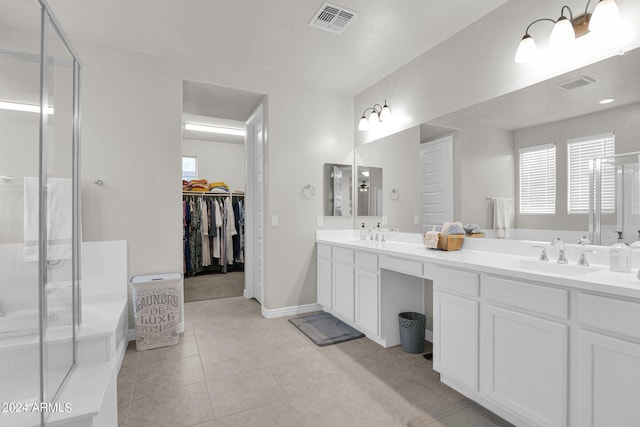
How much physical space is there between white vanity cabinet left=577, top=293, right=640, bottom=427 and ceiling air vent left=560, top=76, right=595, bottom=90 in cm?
135

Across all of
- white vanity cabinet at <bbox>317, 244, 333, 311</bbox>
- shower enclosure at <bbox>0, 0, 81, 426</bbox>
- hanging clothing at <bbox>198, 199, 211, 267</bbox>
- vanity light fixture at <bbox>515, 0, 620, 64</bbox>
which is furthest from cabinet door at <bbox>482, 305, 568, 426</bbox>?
hanging clothing at <bbox>198, 199, 211, 267</bbox>

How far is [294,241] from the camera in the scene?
3.74 metres

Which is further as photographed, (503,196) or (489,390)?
(503,196)

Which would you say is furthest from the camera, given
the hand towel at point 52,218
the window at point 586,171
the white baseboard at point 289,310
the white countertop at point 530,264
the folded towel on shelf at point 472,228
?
the white baseboard at point 289,310

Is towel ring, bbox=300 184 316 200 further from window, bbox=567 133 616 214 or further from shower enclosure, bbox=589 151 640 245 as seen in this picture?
shower enclosure, bbox=589 151 640 245

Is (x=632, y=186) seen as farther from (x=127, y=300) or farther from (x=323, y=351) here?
(x=127, y=300)

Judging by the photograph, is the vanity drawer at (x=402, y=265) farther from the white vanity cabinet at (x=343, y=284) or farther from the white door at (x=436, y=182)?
the white door at (x=436, y=182)

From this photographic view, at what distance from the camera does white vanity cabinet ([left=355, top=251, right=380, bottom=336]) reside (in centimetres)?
275

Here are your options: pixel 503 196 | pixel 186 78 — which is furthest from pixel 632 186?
pixel 186 78

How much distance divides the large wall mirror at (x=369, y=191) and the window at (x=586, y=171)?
1.89 meters

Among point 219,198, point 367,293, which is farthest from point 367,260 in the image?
point 219,198

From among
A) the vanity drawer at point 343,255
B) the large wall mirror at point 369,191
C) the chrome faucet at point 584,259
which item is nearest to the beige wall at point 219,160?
the large wall mirror at point 369,191

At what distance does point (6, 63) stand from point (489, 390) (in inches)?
97.9

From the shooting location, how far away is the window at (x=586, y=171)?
5.91 feet
